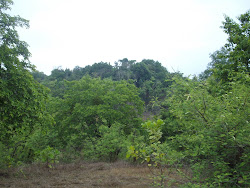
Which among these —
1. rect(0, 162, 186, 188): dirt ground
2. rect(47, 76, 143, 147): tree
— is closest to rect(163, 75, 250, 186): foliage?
rect(0, 162, 186, 188): dirt ground

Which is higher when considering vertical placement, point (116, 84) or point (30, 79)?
point (116, 84)

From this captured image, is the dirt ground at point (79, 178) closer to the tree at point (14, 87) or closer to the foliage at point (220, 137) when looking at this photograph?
the tree at point (14, 87)

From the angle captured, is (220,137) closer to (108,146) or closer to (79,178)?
(79,178)

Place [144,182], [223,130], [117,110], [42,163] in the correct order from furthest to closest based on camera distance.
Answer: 1. [117,110]
2. [42,163]
3. [144,182]
4. [223,130]

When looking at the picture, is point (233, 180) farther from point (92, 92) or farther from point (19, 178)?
point (92, 92)

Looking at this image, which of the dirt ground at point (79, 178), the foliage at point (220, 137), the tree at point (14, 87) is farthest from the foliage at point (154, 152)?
the tree at point (14, 87)

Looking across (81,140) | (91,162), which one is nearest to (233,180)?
(91,162)

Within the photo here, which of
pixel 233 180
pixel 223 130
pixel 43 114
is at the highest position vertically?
pixel 43 114

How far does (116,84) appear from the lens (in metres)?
20.9

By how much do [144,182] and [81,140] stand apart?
863 centimetres

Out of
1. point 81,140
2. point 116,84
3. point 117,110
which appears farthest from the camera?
point 116,84

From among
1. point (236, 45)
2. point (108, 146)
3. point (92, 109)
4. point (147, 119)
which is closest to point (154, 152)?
point (147, 119)

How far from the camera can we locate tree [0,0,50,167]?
7773 millimetres

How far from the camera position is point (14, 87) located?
26.5 feet
